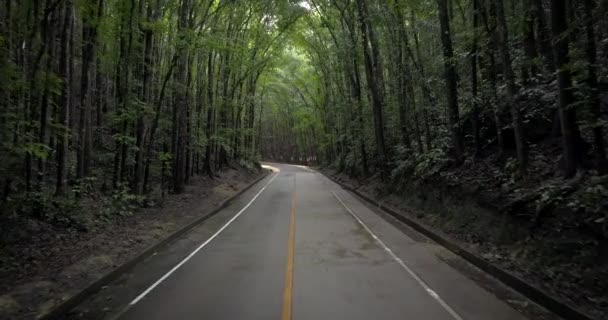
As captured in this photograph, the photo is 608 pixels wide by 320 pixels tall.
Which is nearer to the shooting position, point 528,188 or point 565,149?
point 565,149

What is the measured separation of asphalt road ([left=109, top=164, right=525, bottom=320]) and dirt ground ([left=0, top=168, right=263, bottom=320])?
873mm

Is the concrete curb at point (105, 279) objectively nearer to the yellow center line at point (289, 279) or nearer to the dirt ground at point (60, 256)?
the dirt ground at point (60, 256)

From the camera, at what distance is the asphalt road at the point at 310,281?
17.3 ft

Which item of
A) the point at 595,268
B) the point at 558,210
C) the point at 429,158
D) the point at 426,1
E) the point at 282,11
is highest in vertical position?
the point at 282,11

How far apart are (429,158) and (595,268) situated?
340 inches

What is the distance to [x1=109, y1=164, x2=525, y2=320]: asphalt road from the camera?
17.3 feet

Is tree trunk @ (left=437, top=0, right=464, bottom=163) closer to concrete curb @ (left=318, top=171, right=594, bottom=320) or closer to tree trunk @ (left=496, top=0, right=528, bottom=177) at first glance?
tree trunk @ (left=496, top=0, right=528, bottom=177)

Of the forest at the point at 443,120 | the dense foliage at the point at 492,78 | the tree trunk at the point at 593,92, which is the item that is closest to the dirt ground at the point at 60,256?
the forest at the point at 443,120

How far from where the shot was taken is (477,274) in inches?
273

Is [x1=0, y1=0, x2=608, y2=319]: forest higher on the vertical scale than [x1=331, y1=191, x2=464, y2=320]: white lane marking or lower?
higher

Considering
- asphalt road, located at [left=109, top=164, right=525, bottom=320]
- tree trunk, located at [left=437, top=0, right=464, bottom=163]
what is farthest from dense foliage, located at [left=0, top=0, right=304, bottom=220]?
tree trunk, located at [left=437, top=0, right=464, bottom=163]

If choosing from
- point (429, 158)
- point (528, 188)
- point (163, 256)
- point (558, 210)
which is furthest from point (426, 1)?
point (163, 256)

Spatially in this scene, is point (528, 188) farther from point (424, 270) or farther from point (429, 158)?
point (429, 158)

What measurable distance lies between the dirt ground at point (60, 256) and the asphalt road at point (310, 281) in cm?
87
